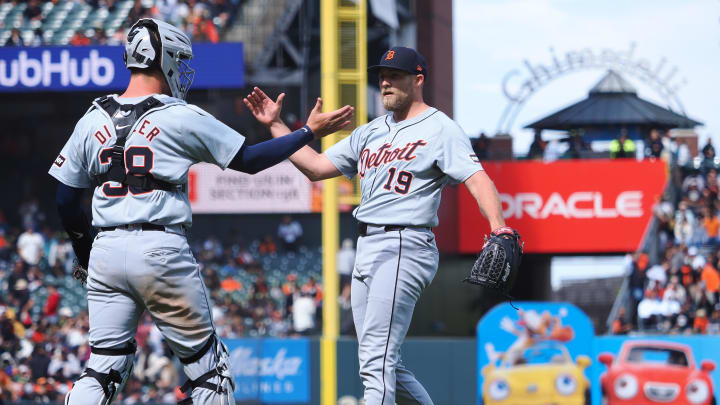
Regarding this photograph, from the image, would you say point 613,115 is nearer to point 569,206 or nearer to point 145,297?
point 569,206

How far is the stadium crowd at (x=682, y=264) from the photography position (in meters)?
15.2

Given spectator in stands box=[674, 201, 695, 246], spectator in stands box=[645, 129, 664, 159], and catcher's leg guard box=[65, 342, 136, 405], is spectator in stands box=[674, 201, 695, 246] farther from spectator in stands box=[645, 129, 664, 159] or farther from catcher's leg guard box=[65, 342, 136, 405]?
catcher's leg guard box=[65, 342, 136, 405]

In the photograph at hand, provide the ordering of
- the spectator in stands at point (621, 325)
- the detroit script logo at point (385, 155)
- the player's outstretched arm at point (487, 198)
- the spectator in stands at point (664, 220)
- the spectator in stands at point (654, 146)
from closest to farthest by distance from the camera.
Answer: the player's outstretched arm at point (487, 198) → the detroit script logo at point (385, 155) → the spectator in stands at point (621, 325) → the spectator in stands at point (664, 220) → the spectator in stands at point (654, 146)

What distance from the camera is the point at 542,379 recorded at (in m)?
14.0

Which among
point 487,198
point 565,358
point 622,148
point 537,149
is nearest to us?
point 487,198

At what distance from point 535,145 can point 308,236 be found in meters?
4.61

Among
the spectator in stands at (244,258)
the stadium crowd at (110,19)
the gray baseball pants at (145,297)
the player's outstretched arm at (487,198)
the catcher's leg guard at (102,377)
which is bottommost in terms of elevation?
the spectator in stands at (244,258)

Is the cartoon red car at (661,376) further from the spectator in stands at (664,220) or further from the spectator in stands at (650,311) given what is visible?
the spectator in stands at (664,220)

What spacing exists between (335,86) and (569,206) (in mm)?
6893

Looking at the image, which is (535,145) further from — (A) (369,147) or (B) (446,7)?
(A) (369,147)

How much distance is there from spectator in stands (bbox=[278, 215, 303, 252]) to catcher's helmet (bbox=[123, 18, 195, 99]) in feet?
50.2

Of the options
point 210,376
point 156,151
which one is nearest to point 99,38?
point 156,151

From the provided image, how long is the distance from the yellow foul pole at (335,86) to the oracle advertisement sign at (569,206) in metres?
5.19

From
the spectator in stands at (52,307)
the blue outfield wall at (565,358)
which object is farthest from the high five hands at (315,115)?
the spectator in stands at (52,307)
